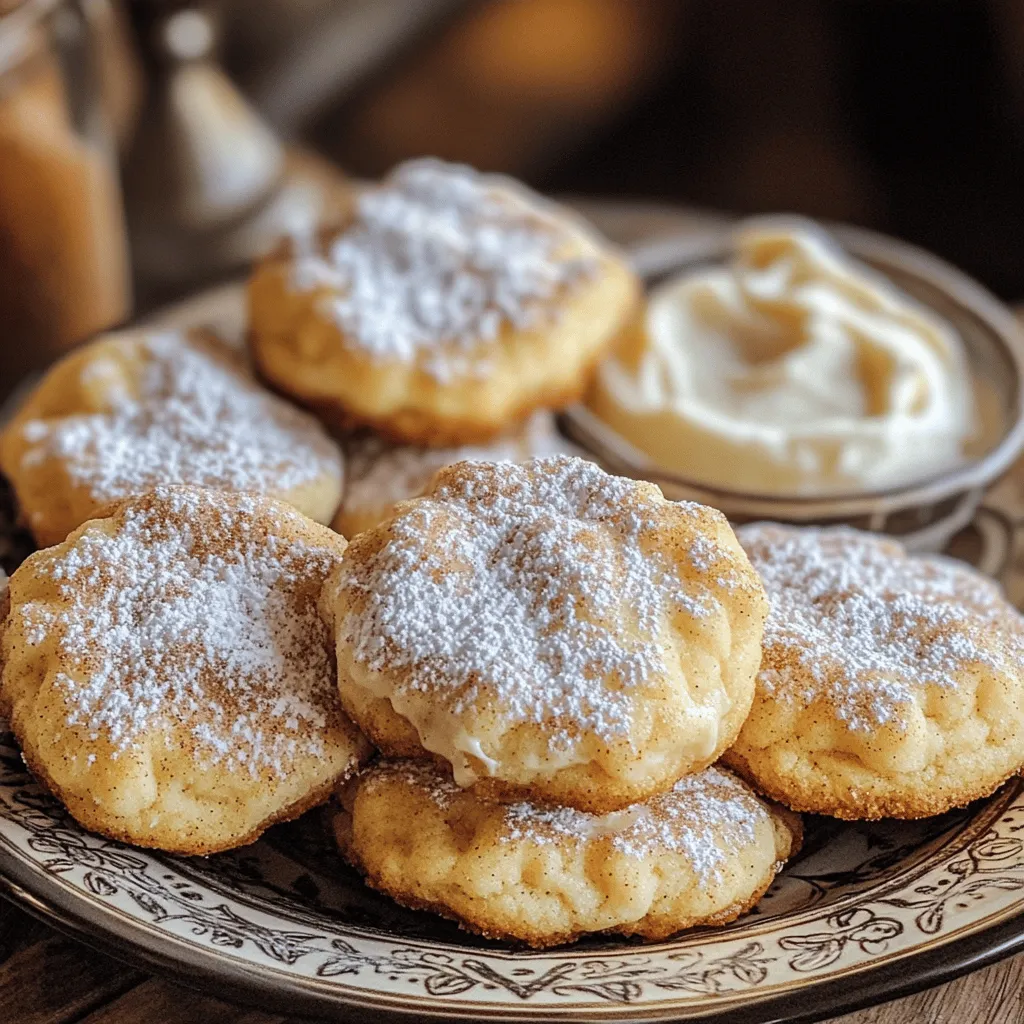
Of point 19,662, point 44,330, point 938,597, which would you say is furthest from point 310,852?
point 44,330

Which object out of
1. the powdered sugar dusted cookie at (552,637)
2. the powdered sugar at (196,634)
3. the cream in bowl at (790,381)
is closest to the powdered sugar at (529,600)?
the powdered sugar dusted cookie at (552,637)

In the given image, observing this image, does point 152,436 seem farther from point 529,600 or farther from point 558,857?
point 558,857

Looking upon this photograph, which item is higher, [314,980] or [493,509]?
[493,509]

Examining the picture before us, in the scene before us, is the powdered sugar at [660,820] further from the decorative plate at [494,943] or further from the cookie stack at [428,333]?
the cookie stack at [428,333]

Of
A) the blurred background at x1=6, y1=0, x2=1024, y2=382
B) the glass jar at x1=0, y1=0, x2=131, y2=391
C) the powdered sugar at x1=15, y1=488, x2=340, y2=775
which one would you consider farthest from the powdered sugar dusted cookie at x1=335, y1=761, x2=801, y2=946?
the blurred background at x1=6, y1=0, x2=1024, y2=382

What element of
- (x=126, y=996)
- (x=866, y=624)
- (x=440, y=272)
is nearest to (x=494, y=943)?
(x=126, y=996)

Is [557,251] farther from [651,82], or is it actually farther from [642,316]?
[651,82]

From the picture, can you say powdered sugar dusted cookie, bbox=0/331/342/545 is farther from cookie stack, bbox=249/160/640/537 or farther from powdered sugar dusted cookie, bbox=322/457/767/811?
powdered sugar dusted cookie, bbox=322/457/767/811
